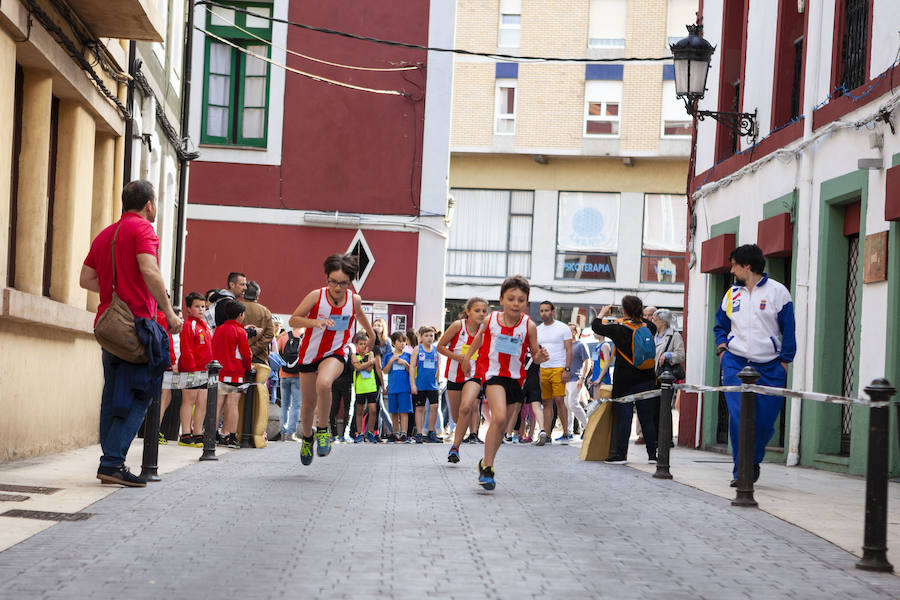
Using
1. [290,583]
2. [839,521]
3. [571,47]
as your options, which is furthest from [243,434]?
[571,47]

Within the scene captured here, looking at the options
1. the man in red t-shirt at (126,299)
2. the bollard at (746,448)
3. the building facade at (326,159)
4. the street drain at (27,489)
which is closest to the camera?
the street drain at (27,489)

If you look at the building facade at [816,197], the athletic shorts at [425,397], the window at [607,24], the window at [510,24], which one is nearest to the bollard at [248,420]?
the athletic shorts at [425,397]

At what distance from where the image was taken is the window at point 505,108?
43.1m

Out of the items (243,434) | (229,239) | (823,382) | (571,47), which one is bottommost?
(243,434)

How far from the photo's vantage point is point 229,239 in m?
27.0

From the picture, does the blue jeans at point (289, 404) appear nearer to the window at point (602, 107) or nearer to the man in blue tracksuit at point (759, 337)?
the man in blue tracksuit at point (759, 337)

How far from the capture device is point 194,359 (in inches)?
616

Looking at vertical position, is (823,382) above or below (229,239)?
below

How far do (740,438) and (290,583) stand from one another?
4.72 metres

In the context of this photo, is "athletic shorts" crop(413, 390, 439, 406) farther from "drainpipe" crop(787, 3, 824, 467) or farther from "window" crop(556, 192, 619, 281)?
"window" crop(556, 192, 619, 281)

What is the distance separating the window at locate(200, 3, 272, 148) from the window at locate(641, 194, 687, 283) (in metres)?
18.5

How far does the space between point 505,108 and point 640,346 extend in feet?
97.0

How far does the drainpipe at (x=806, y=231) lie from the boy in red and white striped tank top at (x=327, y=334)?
19.6ft

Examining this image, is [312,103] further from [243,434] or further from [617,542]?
[617,542]
